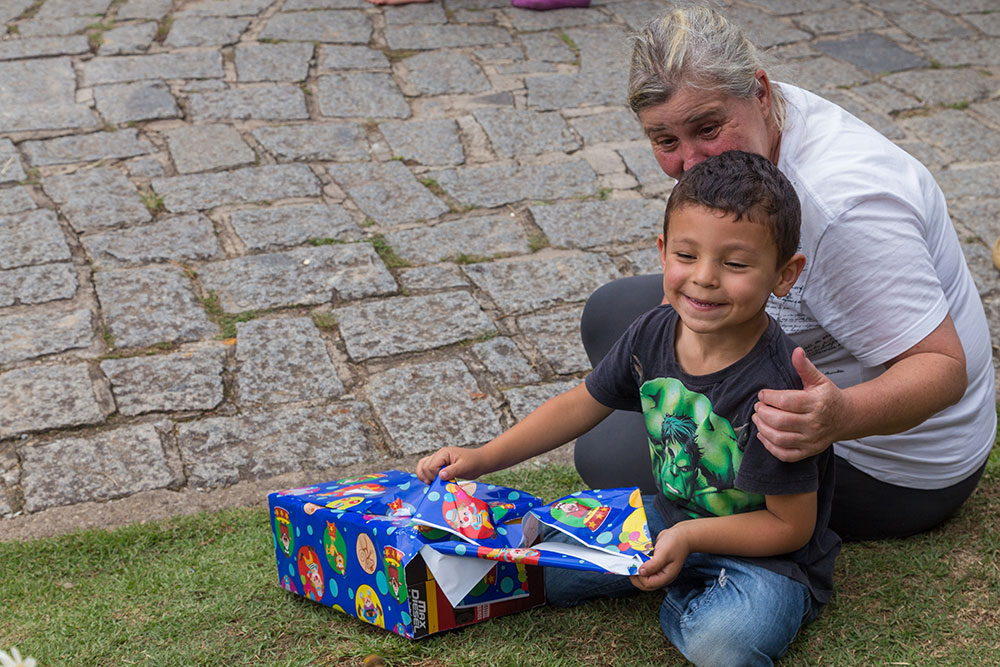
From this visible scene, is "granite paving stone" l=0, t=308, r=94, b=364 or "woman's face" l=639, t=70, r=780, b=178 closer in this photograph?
"woman's face" l=639, t=70, r=780, b=178

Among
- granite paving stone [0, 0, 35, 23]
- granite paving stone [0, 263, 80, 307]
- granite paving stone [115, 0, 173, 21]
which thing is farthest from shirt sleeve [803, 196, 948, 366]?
granite paving stone [0, 0, 35, 23]

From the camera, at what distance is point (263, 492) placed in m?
2.78

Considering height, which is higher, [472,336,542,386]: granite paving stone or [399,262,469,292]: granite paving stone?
[399,262,469,292]: granite paving stone

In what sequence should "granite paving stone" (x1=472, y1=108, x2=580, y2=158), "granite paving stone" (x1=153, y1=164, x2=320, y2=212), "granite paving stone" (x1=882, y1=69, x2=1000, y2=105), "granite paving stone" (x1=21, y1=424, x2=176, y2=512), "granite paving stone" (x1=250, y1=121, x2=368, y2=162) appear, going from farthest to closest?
1. "granite paving stone" (x1=882, y1=69, x2=1000, y2=105)
2. "granite paving stone" (x1=472, y1=108, x2=580, y2=158)
3. "granite paving stone" (x1=250, y1=121, x2=368, y2=162)
4. "granite paving stone" (x1=153, y1=164, x2=320, y2=212)
5. "granite paving stone" (x1=21, y1=424, x2=176, y2=512)

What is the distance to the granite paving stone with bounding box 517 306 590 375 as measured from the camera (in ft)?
10.9

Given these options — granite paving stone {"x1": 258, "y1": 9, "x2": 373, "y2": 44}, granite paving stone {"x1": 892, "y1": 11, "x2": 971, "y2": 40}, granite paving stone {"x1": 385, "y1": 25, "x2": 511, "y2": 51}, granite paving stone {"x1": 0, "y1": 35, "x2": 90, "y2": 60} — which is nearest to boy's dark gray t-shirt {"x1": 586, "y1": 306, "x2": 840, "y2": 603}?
granite paving stone {"x1": 385, "y1": 25, "x2": 511, "y2": 51}

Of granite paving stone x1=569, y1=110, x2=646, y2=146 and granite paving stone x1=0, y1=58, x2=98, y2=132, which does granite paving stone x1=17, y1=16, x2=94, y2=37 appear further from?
granite paving stone x1=569, y1=110, x2=646, y2=146

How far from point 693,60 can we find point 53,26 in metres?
4.77

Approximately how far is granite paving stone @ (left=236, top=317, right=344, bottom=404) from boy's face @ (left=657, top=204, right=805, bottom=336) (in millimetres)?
1563

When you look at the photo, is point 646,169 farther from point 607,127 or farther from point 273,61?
point 273,61

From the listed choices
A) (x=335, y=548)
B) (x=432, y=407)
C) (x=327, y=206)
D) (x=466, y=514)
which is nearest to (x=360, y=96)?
(x=327, y=206)

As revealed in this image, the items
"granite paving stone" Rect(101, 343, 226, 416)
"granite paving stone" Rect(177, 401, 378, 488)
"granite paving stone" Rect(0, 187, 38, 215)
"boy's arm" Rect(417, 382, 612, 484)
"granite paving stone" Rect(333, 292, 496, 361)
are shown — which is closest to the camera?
"boy's arm" Rect(417, 382, 612, 484)

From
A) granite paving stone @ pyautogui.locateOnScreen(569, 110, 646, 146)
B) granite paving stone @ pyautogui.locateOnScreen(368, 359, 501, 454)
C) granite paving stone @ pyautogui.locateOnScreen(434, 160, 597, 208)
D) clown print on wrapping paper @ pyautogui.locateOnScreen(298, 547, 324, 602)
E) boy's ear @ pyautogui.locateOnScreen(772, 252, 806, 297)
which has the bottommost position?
granite paving stone @ pyautogui.locateOnScreen(569, 110, 646, 146)

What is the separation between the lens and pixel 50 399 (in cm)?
309
